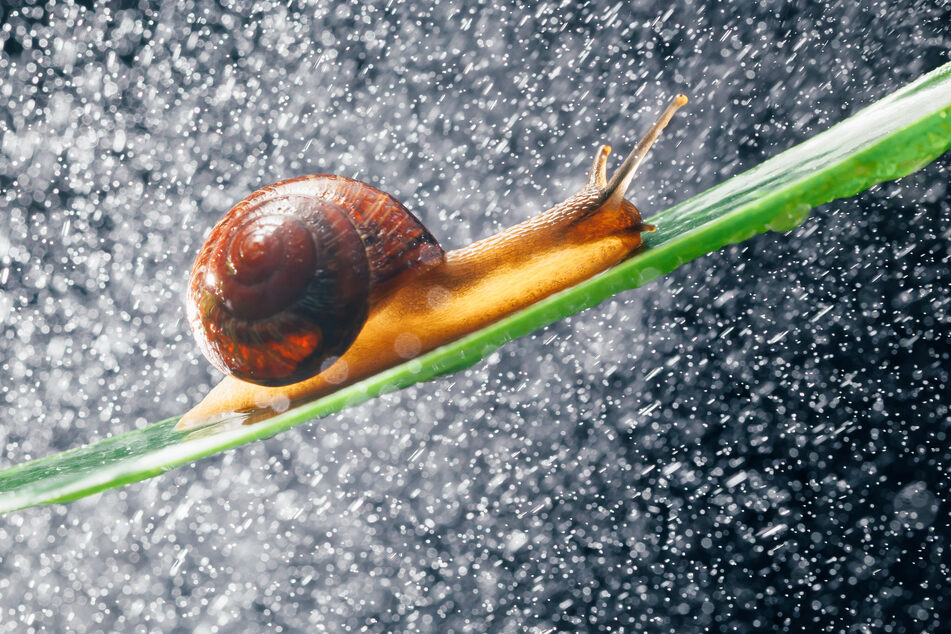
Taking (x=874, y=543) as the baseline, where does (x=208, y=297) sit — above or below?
above

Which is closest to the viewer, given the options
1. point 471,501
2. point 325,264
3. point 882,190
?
point 325,264

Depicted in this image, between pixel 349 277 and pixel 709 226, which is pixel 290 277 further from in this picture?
pixel 709 226

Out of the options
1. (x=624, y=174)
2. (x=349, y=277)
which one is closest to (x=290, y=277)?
(x=349, y=277)

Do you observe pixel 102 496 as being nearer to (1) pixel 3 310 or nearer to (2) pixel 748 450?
(1) pixel 3 310

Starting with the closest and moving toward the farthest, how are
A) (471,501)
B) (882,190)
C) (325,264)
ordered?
1. (325,264)
2. (882,190)
3. (471,501)

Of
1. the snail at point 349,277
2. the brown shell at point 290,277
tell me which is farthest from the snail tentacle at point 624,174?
the brown shell at point 290,277

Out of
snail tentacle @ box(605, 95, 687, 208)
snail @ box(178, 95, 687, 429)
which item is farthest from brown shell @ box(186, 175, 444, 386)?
snail tentacle @ box(605, 95, 687, 208)

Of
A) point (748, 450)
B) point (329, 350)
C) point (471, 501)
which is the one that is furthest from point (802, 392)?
point (329, 350)
